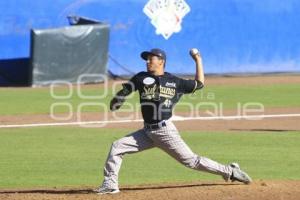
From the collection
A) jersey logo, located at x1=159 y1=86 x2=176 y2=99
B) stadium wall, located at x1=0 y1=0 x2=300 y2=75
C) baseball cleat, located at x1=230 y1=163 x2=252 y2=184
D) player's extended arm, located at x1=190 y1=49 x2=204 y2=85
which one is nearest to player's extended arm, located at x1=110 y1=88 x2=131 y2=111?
jersey logo, located at x1=159 y1=86 x2=176 y2=99

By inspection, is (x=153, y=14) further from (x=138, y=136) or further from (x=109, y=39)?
(x=138, y=136)

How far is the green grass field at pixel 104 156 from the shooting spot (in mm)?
10492

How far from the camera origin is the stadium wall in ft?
88.3

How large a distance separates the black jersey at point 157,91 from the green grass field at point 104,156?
184 cm

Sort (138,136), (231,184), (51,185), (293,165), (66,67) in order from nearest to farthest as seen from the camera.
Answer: (138,136) → (231,184) → (51,185) → (293,165) → (66,67)

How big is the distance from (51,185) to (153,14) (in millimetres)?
18633

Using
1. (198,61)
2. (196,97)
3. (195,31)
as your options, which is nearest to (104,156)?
(198,61)

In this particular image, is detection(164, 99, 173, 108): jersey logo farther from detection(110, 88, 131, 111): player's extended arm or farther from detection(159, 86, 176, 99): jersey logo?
detection(110, 88, 131, 111): player's extended arm

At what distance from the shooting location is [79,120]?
57.3 feet

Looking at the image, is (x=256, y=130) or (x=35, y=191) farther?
(x=256, y=130)

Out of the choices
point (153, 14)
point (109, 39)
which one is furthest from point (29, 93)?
point (153, 14)

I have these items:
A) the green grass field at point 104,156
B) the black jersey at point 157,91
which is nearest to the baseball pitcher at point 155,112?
the black jersey at point 157,91

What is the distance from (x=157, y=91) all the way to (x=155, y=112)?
0.23 m

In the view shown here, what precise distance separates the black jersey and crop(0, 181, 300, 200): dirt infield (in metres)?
0.87
